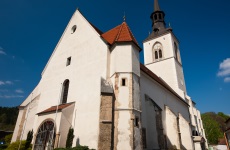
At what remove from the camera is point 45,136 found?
13.1m

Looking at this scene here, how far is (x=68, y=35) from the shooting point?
62.5 feet

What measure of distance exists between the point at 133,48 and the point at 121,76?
3.02 m

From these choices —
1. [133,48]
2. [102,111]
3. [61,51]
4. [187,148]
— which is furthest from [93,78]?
[187,148]

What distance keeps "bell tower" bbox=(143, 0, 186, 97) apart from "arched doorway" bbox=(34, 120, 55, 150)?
2055 centimetres

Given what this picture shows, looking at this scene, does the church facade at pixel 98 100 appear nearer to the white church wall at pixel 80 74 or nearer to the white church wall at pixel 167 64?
the white church wall at pixel 80 74

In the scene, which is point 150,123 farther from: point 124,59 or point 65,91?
point 65,91

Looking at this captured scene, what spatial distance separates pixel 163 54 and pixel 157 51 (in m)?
1.49

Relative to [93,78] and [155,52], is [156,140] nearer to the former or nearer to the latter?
[93,78]

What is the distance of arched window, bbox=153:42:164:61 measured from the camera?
102 ft

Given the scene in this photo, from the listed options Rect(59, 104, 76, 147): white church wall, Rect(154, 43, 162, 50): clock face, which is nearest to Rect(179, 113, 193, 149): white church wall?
Rect(59, 104, 76, 147): white church wall

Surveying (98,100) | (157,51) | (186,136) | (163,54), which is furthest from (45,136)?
(157,51)

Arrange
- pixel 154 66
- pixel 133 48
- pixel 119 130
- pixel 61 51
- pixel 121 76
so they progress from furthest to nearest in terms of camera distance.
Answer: pixel 154 66 → pixel 61 51 → pixel 133 48 → pixel 121 76 → pixel 119 130

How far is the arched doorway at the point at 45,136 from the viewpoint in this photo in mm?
12445

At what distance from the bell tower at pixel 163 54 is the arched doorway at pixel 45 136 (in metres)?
20.5
